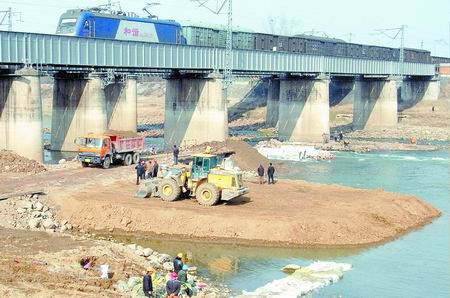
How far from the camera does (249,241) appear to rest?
27.8m

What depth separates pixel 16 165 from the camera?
→ 3891 cm

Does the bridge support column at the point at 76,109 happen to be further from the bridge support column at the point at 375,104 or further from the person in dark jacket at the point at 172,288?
the bridge support column at the point at 375,104

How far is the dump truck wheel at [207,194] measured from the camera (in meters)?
31.2

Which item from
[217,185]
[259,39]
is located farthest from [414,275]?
[259,39]

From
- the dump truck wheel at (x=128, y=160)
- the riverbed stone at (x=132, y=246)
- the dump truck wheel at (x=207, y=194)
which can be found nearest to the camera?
the riverbed stone at (x=132, y=246)

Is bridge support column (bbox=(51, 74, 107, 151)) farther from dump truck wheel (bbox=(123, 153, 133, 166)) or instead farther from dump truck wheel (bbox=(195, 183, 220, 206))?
dump truck wheel (bbox=(195, 183, 220, 206))

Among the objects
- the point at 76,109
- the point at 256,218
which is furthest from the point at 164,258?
the point at 76,109

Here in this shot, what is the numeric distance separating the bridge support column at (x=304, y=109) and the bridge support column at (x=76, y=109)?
25.3 m

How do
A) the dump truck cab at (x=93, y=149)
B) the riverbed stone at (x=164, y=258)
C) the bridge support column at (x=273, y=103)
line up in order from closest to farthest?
the riverbed stone at (x=164, y=258) < the dump truck cab at (x=93, y=149) < the bridge support column at (x=273, y=103)

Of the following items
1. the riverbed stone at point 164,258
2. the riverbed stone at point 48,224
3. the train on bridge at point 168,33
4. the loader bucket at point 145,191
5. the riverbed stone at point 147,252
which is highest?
the train on bridge at point 168,33

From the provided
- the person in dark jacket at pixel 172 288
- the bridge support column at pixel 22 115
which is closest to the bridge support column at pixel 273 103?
the bridge support column at pixel 22 115

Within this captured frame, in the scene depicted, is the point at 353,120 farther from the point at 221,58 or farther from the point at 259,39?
the point at 221,58

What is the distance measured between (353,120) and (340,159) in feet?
110

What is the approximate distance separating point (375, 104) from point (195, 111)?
37173 mm
